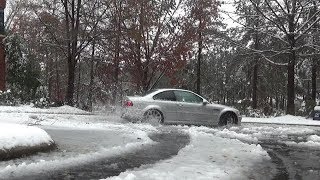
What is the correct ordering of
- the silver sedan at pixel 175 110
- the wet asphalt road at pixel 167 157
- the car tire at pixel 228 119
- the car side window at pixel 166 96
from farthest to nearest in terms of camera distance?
1. the car tire at pixel 228 119
2. the car side window at pixel 166 96
3. the silver sedan at pixel 175 110
4. the wet asphalt road at pixel 167 157

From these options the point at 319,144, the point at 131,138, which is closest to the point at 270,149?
the point at 319,144

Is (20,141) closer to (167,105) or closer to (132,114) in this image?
(132,114)

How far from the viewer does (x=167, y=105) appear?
16.6 meters

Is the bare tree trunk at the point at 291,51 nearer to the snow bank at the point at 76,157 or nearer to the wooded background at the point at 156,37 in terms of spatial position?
the wooded background at the point at 156,37

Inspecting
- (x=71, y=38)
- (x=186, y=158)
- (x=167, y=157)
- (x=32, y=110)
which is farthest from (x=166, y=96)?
(x=71, y=38)

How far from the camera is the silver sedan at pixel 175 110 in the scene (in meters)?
16.1

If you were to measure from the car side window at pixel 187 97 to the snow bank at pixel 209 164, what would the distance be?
5.51 m

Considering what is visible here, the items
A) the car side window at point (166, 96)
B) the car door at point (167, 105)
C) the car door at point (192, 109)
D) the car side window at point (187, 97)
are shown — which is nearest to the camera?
the car door at point (167, 105)

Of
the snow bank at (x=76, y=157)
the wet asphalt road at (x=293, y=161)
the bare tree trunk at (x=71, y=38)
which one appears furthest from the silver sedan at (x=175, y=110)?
the bare tree trunk at (x=71, y=38)

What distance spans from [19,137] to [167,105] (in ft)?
28.4

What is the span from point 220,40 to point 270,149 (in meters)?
18.2

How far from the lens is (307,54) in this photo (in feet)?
92.1

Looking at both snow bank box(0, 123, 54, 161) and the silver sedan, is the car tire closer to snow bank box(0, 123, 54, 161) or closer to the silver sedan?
the silver sedan

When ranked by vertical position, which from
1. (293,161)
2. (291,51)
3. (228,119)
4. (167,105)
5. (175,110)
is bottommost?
(293,161)
